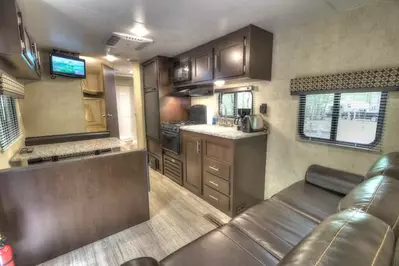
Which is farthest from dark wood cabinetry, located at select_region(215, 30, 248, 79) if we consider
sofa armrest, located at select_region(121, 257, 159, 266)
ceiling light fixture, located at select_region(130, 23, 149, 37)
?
sofa armrest, located at select_region(121, 257, 159, 266)

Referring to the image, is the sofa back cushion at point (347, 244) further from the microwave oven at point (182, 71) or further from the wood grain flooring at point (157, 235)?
the microwave oven at point (182, 71)

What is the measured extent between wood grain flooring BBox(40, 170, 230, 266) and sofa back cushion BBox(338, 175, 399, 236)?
4.98ft

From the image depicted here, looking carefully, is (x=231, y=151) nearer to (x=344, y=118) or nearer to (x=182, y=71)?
(x=344, y=118)

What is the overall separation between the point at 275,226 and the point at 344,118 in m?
1.38

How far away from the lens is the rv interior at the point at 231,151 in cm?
124

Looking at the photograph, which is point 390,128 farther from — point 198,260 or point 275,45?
point 198,260

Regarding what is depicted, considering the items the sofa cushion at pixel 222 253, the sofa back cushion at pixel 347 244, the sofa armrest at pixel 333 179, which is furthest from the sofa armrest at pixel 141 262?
the sofa armrest at pixel 333 179

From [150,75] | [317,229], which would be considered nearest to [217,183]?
[317,229]

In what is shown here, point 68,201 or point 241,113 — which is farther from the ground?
point 241,113

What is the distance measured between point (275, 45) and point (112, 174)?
96.3 inches

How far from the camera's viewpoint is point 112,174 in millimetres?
1935

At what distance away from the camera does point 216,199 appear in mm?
2525

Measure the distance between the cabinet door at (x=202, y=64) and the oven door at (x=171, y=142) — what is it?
100 centimetres

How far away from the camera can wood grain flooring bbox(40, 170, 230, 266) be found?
5.66 feet
